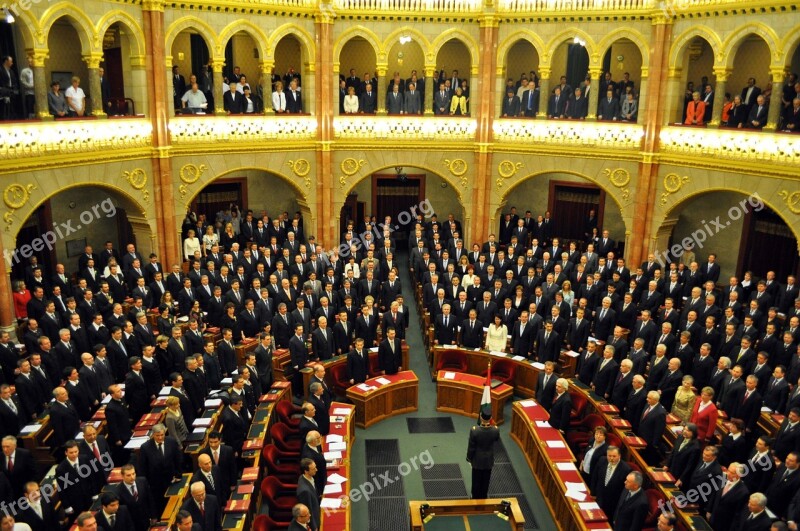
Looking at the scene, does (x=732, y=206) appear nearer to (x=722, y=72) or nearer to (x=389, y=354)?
(x=722, y=72)

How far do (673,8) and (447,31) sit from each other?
6232 millimetres

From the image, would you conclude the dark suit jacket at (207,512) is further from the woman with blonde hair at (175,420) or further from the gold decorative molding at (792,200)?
the gold decorative molding at (792,200)

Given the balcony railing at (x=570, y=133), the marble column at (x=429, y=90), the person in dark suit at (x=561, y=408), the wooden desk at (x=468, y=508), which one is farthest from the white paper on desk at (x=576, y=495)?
the marble column at (x=429, y=90)

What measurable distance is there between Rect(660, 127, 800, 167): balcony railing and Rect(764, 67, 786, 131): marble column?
0.35 meters

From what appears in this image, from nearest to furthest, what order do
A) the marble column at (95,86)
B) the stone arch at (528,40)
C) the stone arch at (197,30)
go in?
the marble column at (95,86), the stone arch at (197,30), the stone arch at (528,40)

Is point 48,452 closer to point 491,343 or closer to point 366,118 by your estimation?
point 491,343

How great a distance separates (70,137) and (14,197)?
6.53 feet

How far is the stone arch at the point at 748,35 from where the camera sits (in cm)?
1616

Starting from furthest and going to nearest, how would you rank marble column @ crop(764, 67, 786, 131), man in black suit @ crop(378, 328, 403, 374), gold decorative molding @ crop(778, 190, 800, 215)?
1. marble column @ crop(764, 67, 786, 131)
2. gold decorative molding @ crop(778, 190, 800, 215)
3. man in black suit @ crop(378, 328, 403, 374)

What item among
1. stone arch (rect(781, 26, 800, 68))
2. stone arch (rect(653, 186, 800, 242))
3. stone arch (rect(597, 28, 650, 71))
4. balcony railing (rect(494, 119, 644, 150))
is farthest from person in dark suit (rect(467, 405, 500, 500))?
stone arch (rect(597, 28, 650, 71))

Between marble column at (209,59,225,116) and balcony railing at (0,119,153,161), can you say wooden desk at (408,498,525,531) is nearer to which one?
balcony railing at (0,119,153,161)

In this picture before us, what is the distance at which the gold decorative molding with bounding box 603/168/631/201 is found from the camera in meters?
19.4

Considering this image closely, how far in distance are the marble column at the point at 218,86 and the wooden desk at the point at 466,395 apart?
401 inches

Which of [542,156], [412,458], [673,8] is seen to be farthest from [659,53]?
[412,458]
